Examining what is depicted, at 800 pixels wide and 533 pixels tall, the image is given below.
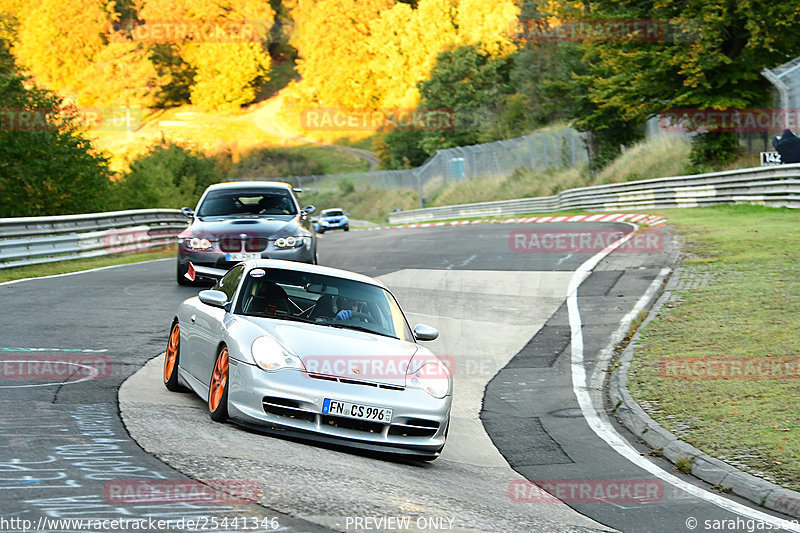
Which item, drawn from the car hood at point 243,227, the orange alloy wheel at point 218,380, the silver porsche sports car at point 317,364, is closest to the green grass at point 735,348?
the silver porsche sports car at point 317,364

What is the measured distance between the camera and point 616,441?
9.05 meters

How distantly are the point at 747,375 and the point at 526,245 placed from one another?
14560mm

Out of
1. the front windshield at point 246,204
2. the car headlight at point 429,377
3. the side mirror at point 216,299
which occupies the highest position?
the front windshield at point 246,204

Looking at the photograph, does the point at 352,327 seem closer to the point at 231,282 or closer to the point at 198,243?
the point at 231,282

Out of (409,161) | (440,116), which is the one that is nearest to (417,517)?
(440,116)

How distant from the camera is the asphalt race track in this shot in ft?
18.1

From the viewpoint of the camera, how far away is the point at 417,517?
572 centimetres

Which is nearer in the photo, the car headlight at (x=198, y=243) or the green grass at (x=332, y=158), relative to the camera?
the car headlight at (x=198, y=243)

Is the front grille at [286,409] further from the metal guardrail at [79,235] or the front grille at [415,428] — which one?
the metal guardrail at [79,235]

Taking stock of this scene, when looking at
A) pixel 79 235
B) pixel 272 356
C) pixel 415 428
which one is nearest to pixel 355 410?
pixel 415 428

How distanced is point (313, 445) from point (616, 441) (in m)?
3.11

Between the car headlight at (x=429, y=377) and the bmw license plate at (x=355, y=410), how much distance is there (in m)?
0.39

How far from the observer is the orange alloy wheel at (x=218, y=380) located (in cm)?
771

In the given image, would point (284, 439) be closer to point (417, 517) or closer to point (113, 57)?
point (417, 517)
